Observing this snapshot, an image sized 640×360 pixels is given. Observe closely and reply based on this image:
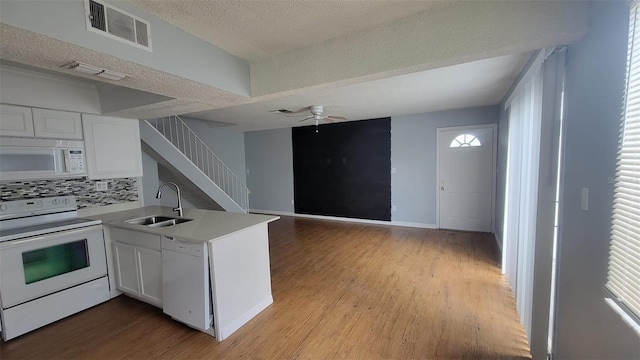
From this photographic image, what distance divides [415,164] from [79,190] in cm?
538

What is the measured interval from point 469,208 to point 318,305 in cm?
377

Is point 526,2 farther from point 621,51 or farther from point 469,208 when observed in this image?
point 469,208

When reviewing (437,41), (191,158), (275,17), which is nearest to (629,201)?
(437,41)

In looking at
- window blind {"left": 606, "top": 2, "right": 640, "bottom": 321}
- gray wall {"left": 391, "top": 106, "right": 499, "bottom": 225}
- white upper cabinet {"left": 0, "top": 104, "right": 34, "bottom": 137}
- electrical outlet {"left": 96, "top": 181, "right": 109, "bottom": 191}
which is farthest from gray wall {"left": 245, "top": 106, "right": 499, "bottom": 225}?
white upper cabinet {"left": 0, "top": 104, "right": 34, "bottom": 137}

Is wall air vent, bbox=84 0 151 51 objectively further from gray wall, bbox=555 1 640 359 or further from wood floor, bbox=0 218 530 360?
gray wall, bbox=555 1 640 359

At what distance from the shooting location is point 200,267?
6.59 feet

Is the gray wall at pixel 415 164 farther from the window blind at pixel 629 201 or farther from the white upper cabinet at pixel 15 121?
the white upper cabinet at pixel 15 121

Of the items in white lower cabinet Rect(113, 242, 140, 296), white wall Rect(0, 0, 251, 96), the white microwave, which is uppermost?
white wall Rect(0, 0, 251, 96)

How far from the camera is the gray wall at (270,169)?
678 cm

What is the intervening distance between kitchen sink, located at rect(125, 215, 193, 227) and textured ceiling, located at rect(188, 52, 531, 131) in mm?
1952

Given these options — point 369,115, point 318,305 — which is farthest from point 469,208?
point 318,305

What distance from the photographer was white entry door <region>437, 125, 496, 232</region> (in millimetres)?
4629

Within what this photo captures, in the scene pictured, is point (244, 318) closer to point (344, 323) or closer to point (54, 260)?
point (344, 323)

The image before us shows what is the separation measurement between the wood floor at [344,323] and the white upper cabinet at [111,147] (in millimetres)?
1490
